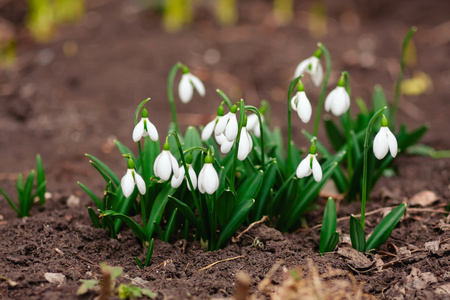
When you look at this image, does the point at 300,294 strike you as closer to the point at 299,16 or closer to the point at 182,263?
the point at 182,263

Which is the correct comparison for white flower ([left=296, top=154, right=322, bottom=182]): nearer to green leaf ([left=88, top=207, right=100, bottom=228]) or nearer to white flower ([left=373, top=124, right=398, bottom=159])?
white flower ([left=373, top=124, right=398, bottom=159])

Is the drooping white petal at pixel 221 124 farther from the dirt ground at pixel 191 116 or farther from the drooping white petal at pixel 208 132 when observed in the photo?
the dirt ground at pixel 191 116

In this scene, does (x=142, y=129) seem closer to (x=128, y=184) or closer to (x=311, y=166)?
(x=128, y=184)

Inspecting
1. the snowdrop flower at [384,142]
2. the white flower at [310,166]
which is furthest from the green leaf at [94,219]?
the snowdrop flower at [384,142]

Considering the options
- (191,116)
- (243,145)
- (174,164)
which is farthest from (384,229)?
(191,116)

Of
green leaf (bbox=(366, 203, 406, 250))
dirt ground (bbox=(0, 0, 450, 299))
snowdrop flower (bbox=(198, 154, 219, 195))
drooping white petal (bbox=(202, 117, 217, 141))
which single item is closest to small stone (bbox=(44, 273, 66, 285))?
dirt ground (bbox=(0, 0, 450, 299))

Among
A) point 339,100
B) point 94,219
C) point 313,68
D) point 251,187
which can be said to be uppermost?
point 313,68
